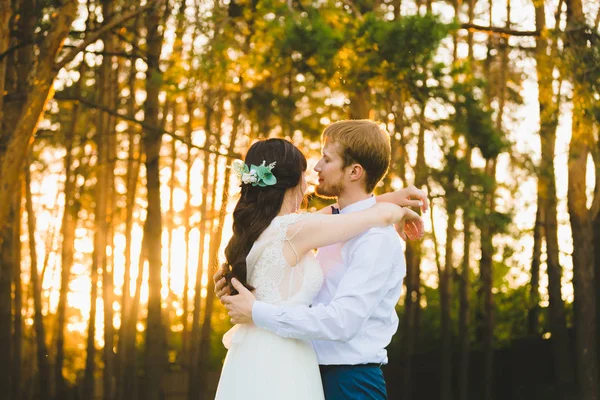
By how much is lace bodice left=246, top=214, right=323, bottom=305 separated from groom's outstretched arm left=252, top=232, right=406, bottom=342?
0.11 meters

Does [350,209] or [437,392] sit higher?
[350,209]

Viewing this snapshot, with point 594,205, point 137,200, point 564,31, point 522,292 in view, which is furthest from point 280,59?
point 522,292

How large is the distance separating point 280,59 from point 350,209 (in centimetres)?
762

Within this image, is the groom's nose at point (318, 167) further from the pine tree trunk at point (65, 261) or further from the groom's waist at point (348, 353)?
the pine tree trunk at point (65, 261)

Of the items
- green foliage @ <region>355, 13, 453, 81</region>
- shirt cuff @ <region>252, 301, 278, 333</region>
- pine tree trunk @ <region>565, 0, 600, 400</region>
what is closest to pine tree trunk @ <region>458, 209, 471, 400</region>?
pine tree trunk @ <region>565, 0, 600, 400</region>

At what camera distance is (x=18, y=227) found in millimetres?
14016

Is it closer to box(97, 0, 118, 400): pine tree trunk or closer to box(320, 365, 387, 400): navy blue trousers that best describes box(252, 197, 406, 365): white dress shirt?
box(320, 365, 387, 400): navy blue trousers

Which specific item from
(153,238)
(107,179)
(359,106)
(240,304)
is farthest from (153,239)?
(240,304)

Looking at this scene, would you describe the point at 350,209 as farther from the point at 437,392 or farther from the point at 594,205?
the point at 437,392

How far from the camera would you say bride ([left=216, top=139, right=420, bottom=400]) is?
11.7 ft

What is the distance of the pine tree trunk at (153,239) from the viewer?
13.1 metres

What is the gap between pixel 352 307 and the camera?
3.43 meters

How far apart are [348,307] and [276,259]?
15.2 inches

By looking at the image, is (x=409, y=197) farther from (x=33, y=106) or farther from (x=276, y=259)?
(x=33, y=106)
